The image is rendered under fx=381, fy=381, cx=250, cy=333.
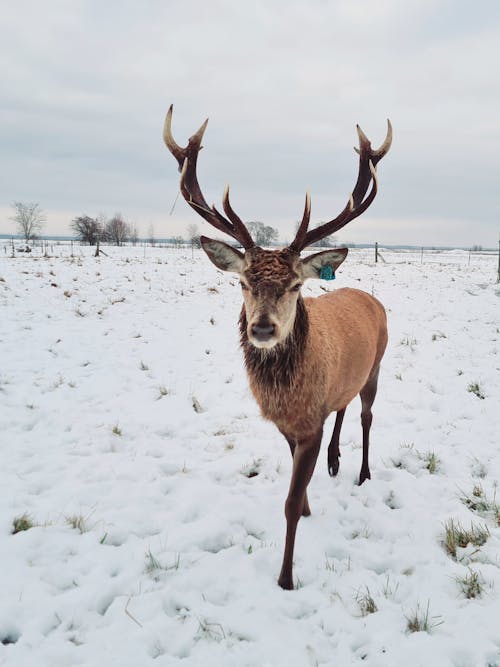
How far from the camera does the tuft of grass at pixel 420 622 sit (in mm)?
2254

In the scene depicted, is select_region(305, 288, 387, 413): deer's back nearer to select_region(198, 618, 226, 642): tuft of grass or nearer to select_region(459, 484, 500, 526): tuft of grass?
select_region(459, 484, 500, 526): tuft of grass

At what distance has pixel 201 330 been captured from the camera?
29.3ft

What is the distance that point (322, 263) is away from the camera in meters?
3.20

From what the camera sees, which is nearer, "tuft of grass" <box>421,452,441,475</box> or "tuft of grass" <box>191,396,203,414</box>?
"tuft of grass" <box>421,452,441,475</box>

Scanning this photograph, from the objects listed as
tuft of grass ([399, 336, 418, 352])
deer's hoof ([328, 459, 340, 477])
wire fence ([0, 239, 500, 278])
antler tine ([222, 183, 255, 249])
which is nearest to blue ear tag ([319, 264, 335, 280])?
antler tine ([222, 183, 255, 249])

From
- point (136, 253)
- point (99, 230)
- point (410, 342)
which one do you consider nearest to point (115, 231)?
point (99, 230)

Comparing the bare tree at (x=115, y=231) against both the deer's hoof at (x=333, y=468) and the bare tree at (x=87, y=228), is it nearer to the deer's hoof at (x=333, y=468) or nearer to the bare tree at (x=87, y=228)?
the bare tree at (x=87, y=228)

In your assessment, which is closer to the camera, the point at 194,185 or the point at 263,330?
the point at 263,330

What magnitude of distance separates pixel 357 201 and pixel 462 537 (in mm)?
3011

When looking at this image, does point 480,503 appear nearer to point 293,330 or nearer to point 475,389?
point 293,330

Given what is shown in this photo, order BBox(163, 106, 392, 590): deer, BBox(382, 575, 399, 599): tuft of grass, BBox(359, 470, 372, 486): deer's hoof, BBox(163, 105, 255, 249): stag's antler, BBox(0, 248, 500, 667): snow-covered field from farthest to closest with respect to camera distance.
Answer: BBox(359, 470, 372, 486): deer's hoof, BBox(163, 105, 255, 249): stag's antler, BBox(163, 106, 392, 590): deer, BBox(382, 575, 399, 599): tuft of grass, BBox(0, 248, 500, 667): snow-covered field

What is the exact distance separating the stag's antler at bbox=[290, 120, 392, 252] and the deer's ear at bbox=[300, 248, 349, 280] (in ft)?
0.48

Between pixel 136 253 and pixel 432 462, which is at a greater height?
pixel 136 253

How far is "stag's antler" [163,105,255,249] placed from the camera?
3340 millimetres
